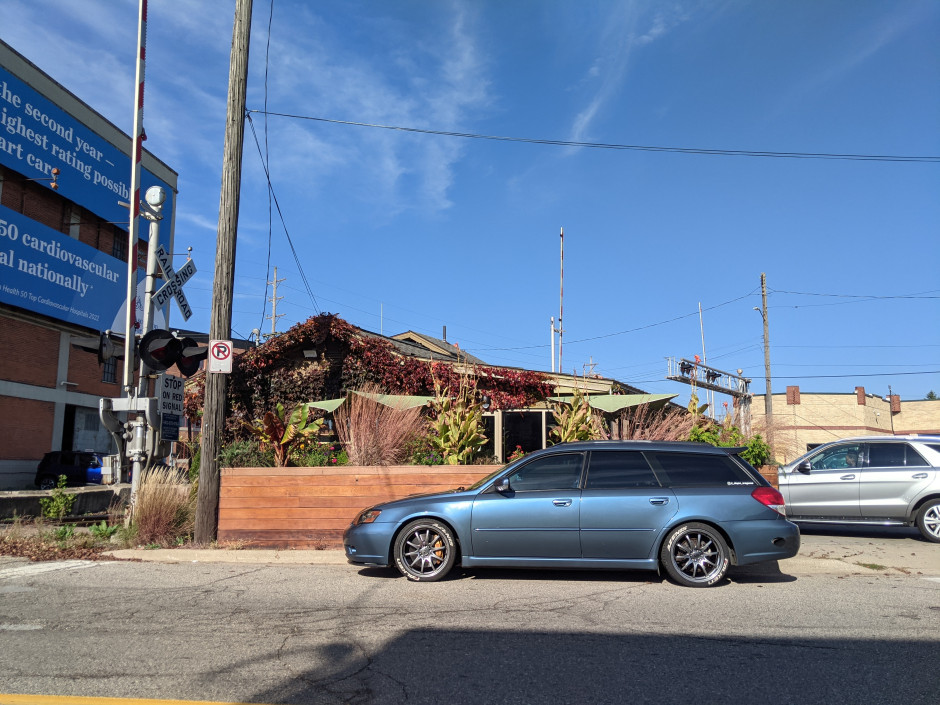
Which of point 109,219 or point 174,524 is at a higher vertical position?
point 109,219

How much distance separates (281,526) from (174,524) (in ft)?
5.60

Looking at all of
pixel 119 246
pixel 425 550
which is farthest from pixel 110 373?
pixel 425 550

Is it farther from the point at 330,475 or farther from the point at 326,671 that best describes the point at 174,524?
the point at 326,671

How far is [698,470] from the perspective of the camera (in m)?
7.97

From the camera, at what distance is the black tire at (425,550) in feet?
25.9

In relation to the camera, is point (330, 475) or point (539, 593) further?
point (330, 475)

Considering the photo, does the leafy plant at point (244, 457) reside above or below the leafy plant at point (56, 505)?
above

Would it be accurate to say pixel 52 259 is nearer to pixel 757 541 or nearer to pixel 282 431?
pixel 282 431

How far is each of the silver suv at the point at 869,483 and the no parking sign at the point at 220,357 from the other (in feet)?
28.8

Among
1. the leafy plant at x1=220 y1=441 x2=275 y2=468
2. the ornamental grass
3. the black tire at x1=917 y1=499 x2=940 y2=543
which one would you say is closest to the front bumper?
the ornamental grass

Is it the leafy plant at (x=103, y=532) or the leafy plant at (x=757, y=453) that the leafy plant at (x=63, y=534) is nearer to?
the leafy plant at (x=103, y=532)

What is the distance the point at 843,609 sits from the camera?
6.61 metres

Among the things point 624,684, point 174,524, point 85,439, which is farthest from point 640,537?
point 85,439

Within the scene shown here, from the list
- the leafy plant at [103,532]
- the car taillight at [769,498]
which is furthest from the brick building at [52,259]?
the car taillight at [769,498]
